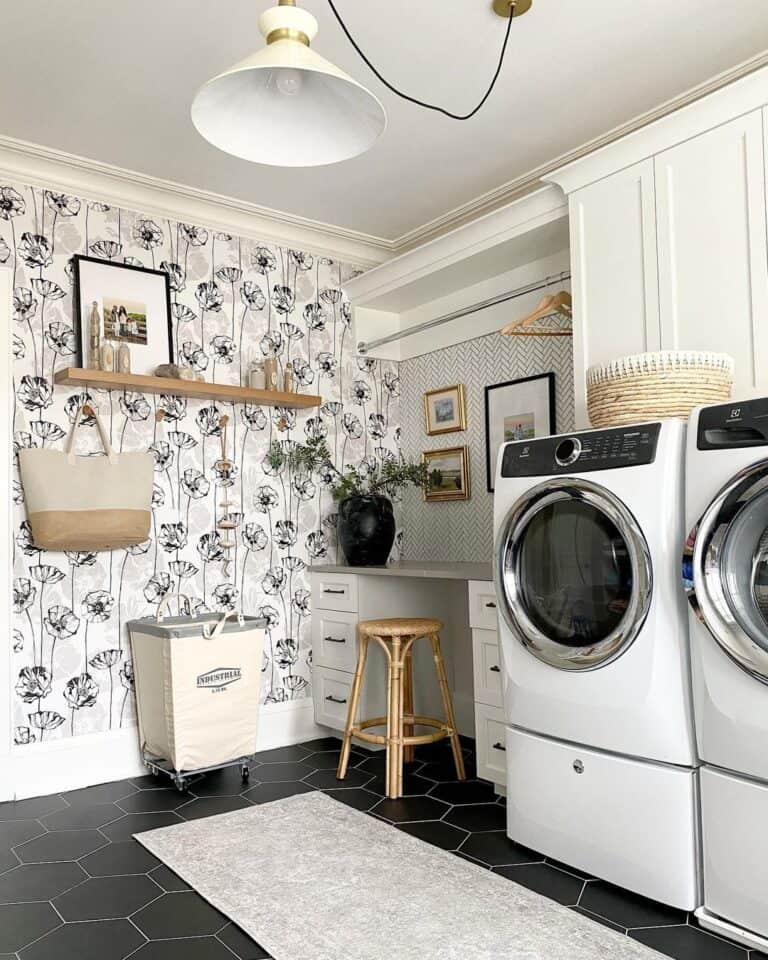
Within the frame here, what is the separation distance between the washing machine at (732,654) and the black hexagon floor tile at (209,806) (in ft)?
5.45

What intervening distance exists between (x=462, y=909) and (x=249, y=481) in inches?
87.5

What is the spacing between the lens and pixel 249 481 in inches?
152

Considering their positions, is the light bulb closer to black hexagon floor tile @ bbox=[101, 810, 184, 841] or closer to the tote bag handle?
the tote bag handle

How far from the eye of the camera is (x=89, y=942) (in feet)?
6.61

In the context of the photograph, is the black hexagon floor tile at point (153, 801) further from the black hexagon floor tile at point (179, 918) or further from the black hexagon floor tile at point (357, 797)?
the black hexagon floor tile at point (179, 918)

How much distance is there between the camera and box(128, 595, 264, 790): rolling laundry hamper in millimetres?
3156

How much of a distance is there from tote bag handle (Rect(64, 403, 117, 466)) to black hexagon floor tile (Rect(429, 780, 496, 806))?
182 centimetres

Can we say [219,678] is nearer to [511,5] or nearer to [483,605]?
[483,605]

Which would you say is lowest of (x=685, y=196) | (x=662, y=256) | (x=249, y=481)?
(x=249, y=481)

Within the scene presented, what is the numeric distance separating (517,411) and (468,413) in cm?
34

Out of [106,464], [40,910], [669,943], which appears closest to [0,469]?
[106,464]

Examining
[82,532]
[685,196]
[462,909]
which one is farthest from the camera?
[82,532]

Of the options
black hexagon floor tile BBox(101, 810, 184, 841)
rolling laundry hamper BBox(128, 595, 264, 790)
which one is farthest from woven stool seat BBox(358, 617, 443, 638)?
black hexagon floor tile BBox(101, 810, 184, 841)

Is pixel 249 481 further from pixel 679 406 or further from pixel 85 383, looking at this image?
pixel 679 406
